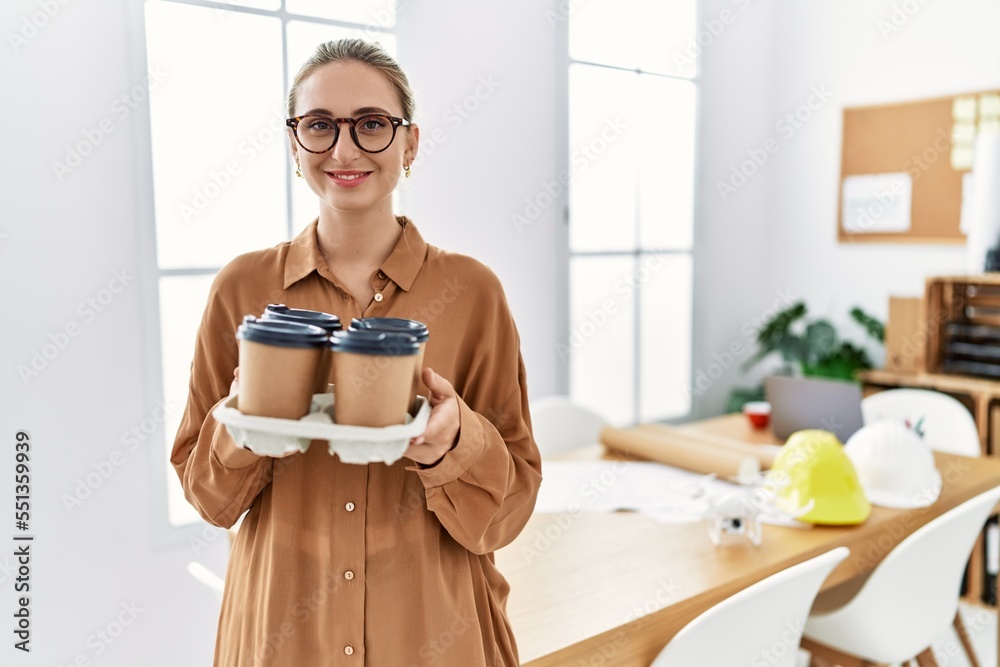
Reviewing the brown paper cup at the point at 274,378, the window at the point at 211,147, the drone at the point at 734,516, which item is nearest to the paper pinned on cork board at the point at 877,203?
the drone at the point at 734,516

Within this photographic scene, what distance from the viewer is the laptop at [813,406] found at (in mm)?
2332

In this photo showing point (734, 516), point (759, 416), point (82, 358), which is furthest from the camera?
point (759, 416)

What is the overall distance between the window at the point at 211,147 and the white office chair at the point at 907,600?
185cm

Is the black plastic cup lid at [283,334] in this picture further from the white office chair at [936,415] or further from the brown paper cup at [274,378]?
the white office chair at [936,415]

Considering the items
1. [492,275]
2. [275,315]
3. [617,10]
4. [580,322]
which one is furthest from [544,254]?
[275,315]

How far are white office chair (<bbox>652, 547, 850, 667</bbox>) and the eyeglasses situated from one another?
940 mm

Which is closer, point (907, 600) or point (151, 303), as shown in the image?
point (907, 600)

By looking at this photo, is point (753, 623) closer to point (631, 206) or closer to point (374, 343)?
point (374, 343)

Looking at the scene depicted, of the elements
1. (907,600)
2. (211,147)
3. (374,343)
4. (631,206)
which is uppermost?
(211,147)

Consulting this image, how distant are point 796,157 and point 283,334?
388cm

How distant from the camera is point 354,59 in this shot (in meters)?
1.07

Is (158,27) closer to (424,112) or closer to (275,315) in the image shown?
(424,112)

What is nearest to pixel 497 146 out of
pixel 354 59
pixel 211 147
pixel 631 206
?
pixel 631 206

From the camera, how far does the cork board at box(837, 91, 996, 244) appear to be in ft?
11.8
